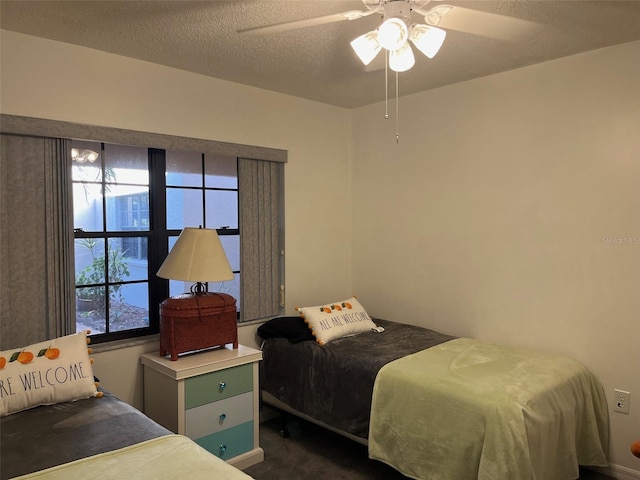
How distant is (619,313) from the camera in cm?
272

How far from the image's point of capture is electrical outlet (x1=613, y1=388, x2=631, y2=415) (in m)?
2.70


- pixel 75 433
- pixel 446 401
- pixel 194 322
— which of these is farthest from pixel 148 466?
pixel 446 401

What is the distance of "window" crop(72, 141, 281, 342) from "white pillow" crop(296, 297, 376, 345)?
74 cm

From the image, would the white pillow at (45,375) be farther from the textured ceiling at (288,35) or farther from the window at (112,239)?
the textured ceiling at (288,35)

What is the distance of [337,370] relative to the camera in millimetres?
2891

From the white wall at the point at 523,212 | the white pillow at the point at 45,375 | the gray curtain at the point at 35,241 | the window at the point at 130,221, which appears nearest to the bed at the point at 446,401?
the white wall at the point at 523,212

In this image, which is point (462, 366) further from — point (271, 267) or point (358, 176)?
point (358, 176)

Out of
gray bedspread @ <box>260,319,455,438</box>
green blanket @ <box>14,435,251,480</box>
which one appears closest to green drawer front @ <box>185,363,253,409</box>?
gray bedspread @ <box>260,319,455,438</box>

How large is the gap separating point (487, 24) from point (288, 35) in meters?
1.03

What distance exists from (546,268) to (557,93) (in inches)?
43.5

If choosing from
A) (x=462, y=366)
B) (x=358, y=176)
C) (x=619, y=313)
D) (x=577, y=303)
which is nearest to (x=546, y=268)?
(x=577, y=303)

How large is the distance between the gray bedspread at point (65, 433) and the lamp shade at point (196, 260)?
31.1 inches

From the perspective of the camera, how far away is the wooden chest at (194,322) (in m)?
2.74

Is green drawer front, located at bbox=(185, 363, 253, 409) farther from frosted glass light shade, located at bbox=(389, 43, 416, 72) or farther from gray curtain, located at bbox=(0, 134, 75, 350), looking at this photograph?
frosted glass light shade, located at bbox=(389, 43, 416, 72)
